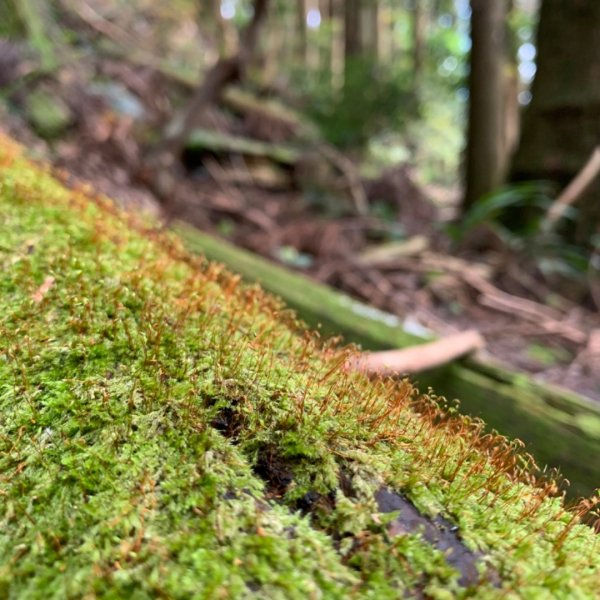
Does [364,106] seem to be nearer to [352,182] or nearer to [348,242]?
[352,182]

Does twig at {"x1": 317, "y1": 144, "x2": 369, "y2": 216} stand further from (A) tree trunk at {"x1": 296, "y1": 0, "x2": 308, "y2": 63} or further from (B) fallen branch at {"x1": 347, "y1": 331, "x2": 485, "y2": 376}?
(A) tree trunk at {"x1": 296, "y1": 0, "x2": 308, "y2": 63}

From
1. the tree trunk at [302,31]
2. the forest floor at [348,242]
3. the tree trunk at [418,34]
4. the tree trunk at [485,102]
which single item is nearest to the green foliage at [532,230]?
the forest floor at [348,242]

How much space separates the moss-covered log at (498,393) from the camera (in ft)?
6.19

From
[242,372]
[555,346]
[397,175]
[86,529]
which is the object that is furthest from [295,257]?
[86,529]

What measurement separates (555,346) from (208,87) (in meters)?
3.67

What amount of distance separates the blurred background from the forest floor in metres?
0.02

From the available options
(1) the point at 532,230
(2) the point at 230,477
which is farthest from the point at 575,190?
(2) the point at 230,477

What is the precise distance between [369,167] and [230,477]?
8.46 m

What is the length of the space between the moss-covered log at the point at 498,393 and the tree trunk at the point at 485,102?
409 centimetres

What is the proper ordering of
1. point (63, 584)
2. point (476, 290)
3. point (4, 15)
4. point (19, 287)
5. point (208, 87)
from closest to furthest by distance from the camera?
point (63, 584) < point (19, 287) < point (476, 290) < point (208, 87) < point (4, 15)

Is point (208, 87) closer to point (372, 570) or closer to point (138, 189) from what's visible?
point (138, 189)

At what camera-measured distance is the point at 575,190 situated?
Result: 4977mm

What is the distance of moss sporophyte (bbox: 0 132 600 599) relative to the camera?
757 millimetres

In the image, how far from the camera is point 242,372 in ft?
3.45
